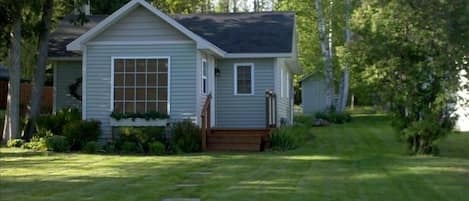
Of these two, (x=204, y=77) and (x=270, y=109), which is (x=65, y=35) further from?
(x=270, y=109)

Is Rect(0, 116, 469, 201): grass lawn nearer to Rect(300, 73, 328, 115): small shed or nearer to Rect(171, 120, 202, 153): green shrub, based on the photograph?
Rect(171, 120, 202, 153): green shrub

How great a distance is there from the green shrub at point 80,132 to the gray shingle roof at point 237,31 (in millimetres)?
4434

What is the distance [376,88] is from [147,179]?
778 cm

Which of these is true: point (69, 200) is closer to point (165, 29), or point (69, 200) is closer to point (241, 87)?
point (165, 29)

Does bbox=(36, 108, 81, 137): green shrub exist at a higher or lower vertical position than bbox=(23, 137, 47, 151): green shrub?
higher

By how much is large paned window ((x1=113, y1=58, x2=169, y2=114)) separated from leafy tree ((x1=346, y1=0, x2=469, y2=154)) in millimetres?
5490

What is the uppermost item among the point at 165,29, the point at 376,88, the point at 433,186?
the point at 165,29

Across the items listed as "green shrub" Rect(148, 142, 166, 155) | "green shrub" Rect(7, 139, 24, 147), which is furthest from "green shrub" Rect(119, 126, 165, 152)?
"green shrub" Rect(7, 139, 24, 147)

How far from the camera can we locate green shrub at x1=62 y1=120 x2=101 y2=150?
61.3 ft

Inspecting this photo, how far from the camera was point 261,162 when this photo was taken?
15.2 meters

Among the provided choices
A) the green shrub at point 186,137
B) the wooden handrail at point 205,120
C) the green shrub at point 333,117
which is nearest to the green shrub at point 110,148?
the green shrub at point 186,137

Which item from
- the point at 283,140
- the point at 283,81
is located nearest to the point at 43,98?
the point at 283,81

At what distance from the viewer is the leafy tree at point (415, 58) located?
643 inches

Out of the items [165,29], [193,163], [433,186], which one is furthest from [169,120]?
[433,186]
